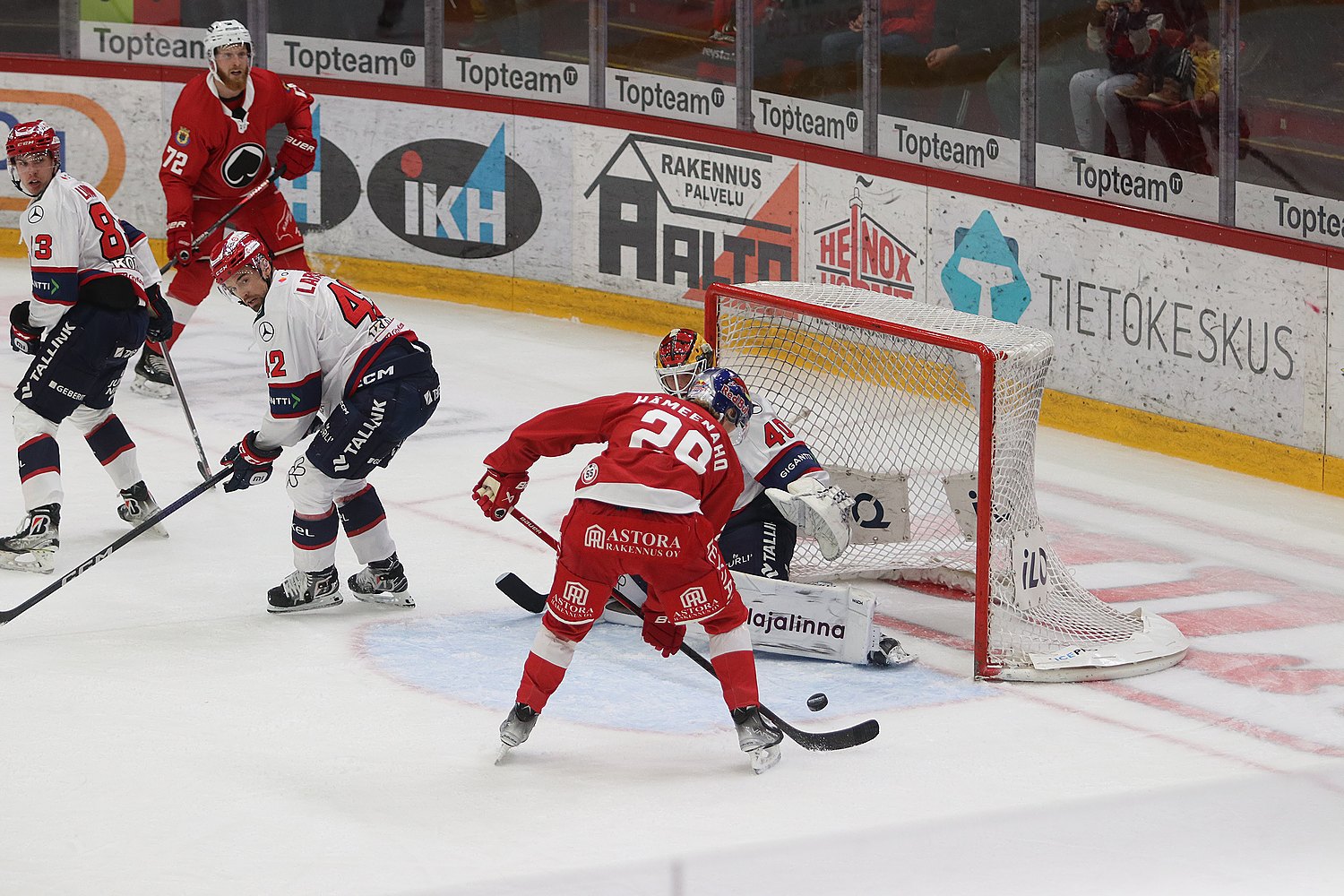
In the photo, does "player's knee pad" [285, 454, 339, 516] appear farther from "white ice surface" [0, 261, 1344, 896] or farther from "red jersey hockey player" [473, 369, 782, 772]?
"red jersey hockey player" [473, 369, 782, 772]

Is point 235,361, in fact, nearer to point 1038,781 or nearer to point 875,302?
point 875,302

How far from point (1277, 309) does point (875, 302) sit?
202cm

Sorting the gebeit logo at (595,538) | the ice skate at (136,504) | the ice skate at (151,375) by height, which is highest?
the ice skate at (151,375)

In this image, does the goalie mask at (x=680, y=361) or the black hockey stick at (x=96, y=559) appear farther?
the black hockey stick at (x=96, y=559)

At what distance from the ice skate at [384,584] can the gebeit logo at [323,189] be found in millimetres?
4929

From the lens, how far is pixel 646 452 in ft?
15.7

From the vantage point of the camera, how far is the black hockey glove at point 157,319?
6.81m

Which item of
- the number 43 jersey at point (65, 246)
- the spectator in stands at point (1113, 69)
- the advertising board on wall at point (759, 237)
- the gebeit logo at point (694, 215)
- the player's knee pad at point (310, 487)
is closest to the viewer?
the player's knee pad at point (310, 487)

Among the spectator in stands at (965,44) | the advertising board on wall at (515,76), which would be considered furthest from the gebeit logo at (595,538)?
the advertising board on wall at (515,76)

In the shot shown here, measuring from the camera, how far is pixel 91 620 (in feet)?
19.9

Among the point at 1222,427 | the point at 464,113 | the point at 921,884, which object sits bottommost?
the point at 921,884

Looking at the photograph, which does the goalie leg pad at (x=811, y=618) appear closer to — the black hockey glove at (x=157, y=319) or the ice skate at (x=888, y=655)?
the ice skate at (x=888, y=655)

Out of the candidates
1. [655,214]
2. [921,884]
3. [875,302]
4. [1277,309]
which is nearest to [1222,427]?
[1277,309]

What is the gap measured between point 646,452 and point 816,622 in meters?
Result: 1.13
